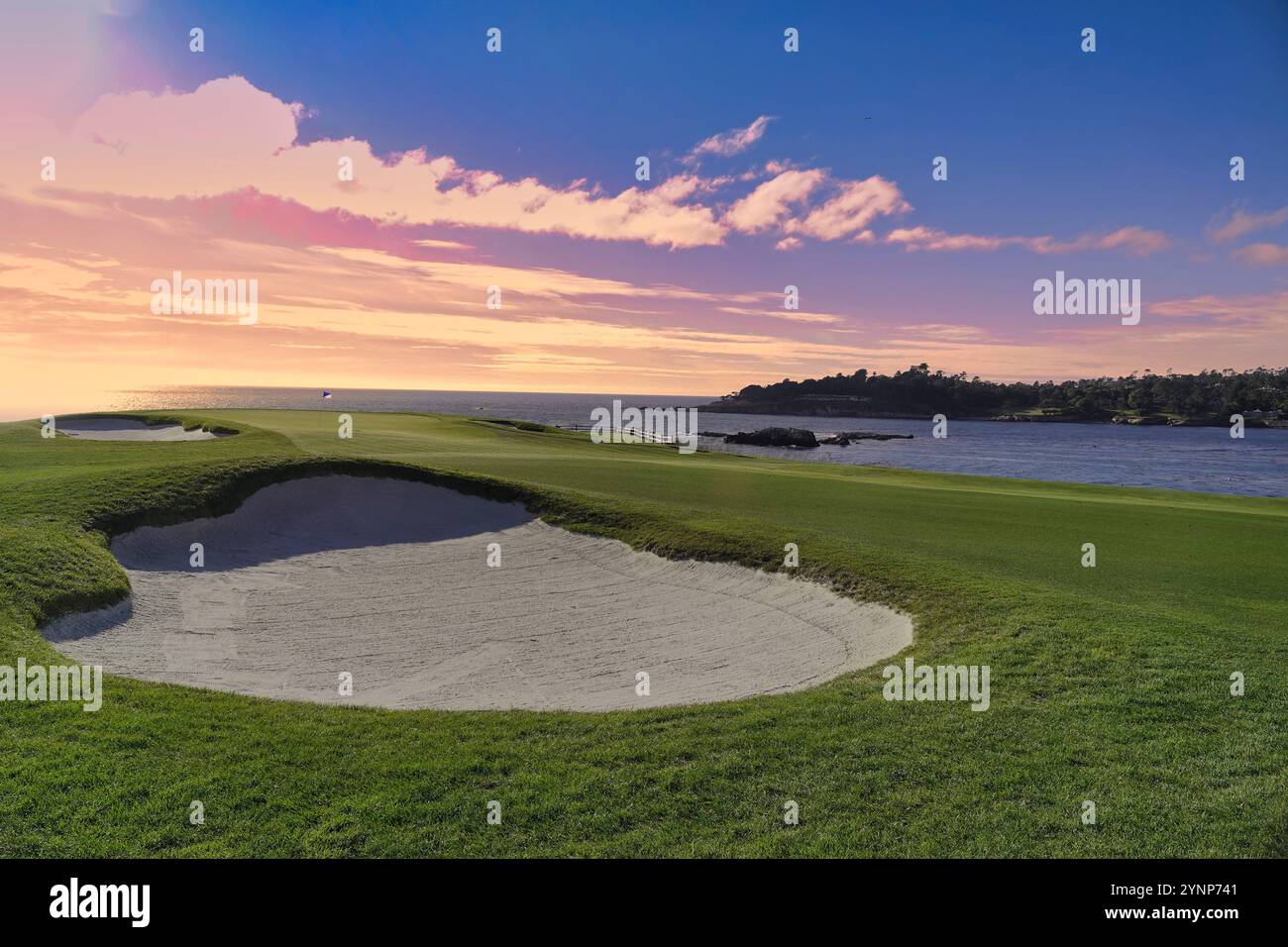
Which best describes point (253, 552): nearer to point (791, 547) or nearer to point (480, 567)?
point (480, 567)

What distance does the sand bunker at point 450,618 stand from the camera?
11.1m

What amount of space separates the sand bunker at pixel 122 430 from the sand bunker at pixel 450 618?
67.0 ft

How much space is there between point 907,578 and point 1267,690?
569cm

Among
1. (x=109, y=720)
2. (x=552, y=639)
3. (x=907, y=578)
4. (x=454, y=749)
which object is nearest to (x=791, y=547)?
(x=907, y=578)

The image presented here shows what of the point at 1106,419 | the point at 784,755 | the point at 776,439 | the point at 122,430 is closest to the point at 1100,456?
the point at 776,439

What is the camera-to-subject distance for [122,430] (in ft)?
140

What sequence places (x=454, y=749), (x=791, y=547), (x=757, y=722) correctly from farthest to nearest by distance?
1. (x=791, y=547)
2. (x=757, y=722)
3. (x=454, y=749)

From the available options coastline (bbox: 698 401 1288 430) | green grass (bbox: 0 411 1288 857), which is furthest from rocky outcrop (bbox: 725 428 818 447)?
coastline (bbox: 698 401 1288 430)

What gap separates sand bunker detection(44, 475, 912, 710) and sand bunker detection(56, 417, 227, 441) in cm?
2041

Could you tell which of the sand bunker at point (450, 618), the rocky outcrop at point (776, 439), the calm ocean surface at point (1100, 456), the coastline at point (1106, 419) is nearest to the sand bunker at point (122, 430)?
the sand bunker at point (450, 618)

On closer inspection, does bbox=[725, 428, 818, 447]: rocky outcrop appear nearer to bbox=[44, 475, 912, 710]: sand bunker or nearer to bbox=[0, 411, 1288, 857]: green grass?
bbox=[44, 475, 912, 710]: sand bunker
